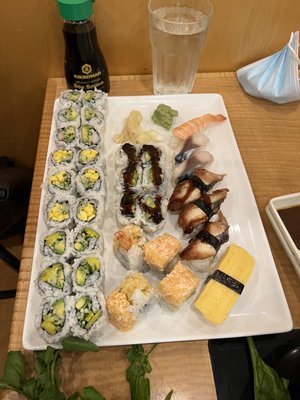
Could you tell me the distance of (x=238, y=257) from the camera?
3.48ft

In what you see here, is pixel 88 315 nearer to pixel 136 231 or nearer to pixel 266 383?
pixel 136 231

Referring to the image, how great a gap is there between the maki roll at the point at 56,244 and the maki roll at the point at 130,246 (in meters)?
0.15

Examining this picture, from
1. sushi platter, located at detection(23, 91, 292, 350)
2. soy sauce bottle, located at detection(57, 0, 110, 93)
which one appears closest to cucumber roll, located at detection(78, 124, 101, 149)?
sushi platter, located at detection(23, 91, 292, 350)

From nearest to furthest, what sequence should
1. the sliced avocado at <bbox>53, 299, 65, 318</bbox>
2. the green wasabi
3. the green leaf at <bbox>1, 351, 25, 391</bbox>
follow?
1. the green leaf at <bbox>1, 351, 25, 391</bbox>
2. the sliced avocado at <bbox>53, 299, 65, 318</bbox>
3. the green wasabi

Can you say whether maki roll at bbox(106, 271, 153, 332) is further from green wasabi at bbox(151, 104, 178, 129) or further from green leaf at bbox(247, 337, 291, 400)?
green wasabi at bbox(151, 104, 178, 129)

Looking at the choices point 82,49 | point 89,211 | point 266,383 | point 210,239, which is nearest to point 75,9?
point 82,49

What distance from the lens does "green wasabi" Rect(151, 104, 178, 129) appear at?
4.68ft

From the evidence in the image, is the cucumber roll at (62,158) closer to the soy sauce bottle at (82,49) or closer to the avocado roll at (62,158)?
the avocado roll at (62,158)

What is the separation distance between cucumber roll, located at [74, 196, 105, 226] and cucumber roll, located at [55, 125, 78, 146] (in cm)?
26

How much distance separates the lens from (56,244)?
41.8 inches

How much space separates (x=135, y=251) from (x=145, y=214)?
5.8 inches

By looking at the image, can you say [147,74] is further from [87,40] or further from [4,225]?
[4,225]

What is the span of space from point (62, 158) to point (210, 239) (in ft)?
1.99

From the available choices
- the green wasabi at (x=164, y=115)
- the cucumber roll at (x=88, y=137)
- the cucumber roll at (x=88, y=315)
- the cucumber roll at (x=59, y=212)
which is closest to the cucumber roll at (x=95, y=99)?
the cucumber roll at (x=88, y=137)
